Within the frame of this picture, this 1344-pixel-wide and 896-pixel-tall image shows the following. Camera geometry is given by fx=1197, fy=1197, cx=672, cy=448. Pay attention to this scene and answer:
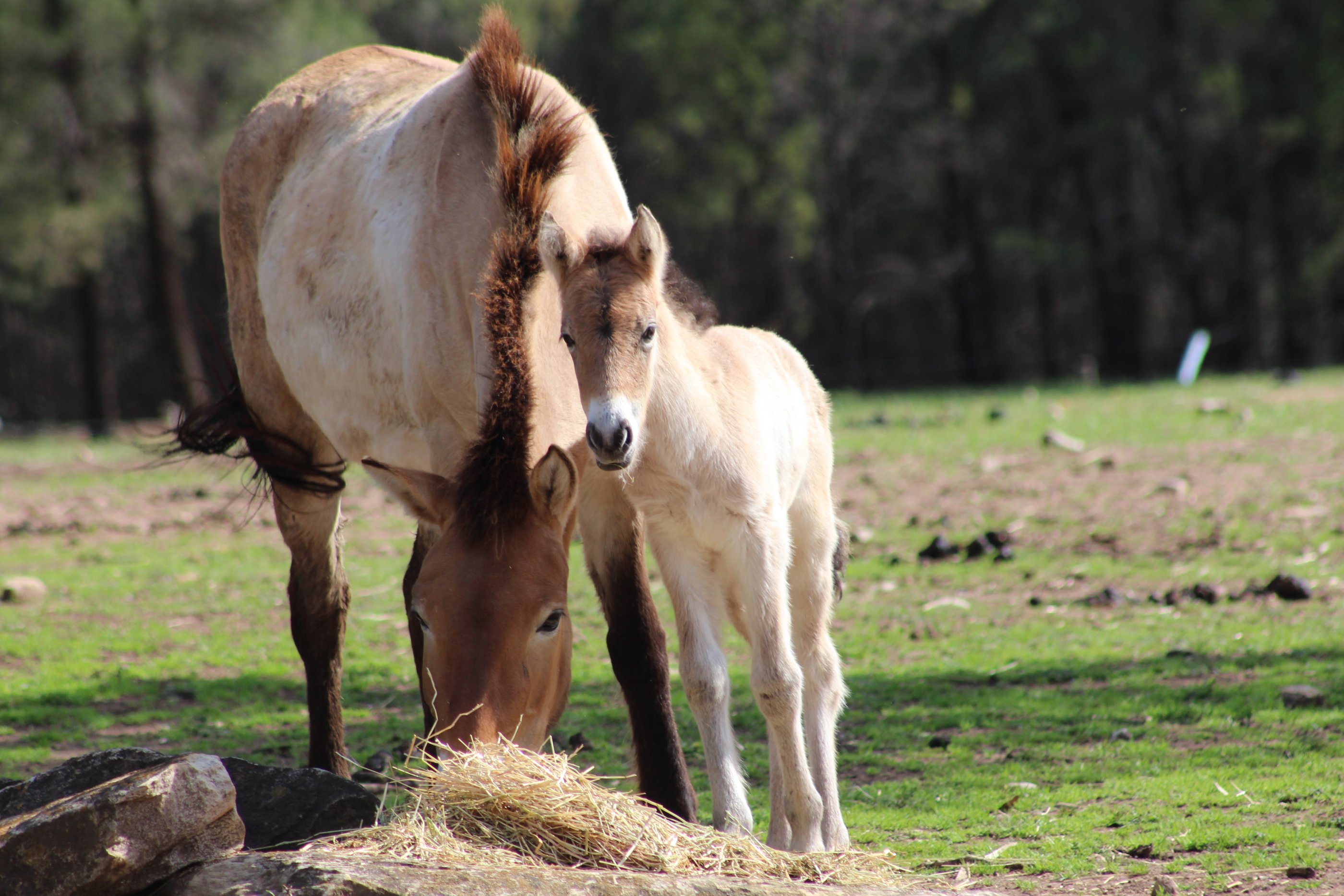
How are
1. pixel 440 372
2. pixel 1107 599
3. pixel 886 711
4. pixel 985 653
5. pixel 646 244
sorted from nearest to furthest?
pixel 646 244
pixel 440 372
pixel 886 711
pixel 985 653
pixel 1107 599

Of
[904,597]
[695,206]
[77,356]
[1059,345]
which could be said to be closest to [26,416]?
[77,356]

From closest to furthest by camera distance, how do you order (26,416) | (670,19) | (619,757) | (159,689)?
1. (619,757)
2. (159,689)
3. (670,19)
4. (26,416)

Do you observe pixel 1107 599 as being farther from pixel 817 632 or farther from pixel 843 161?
pixel 843 161

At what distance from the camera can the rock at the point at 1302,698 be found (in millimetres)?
5453

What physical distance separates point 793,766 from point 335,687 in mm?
2510

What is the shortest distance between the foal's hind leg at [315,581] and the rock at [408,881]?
2767 millimetres

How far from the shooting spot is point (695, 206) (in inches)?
1375

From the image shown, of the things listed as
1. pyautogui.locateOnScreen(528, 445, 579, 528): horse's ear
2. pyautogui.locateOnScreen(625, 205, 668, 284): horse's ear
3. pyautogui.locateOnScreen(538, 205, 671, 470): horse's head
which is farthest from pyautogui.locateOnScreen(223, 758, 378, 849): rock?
pyautogui.locateOnScreen(625, 205, 668, 284): horse's ear

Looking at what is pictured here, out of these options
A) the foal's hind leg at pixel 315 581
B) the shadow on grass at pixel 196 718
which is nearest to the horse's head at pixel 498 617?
the foal's hind leg at pixel 315 581

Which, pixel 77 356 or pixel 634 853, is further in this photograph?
pixel 77 356

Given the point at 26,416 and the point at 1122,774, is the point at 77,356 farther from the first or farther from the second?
the point at 1122,774

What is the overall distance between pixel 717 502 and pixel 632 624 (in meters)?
0.63

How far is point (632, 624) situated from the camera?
177 inches

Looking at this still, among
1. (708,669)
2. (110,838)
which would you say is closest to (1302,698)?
(708,669)
